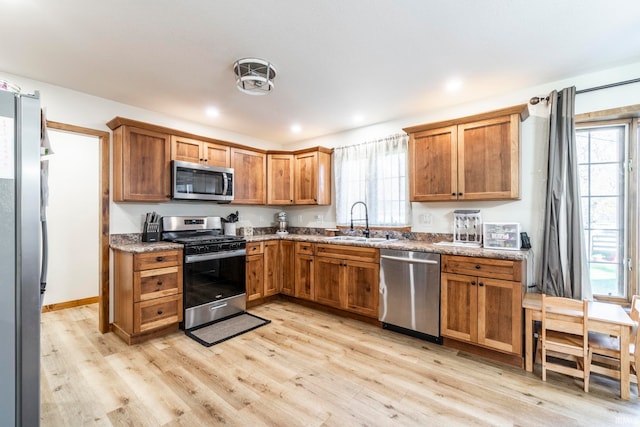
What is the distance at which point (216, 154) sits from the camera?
3.86 meters

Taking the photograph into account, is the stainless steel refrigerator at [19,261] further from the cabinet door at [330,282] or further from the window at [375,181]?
the window at [375,181]

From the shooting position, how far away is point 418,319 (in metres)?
2.88

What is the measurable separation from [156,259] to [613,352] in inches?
156

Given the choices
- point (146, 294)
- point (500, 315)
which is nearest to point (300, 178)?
point (146, 294)

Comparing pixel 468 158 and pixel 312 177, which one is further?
pixel 312 177

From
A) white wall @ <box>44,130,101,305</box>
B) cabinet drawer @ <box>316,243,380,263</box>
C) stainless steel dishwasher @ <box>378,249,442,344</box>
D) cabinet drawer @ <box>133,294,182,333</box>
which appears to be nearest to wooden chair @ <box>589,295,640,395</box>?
stainless steel dishwasher @ <box>378,249,442,344</box>

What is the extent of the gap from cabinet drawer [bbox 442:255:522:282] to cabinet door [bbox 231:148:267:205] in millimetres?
2826

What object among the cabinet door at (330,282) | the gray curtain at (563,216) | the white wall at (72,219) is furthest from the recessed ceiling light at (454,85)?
the white wall at (72,219)

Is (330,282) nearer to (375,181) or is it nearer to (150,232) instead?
(375,181)

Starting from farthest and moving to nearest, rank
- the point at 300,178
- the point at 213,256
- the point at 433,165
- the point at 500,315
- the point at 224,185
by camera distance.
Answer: the point at 300,178 → the point at 224,185 → the point at 213,256 → the point at 433,165 → the point at 500,315

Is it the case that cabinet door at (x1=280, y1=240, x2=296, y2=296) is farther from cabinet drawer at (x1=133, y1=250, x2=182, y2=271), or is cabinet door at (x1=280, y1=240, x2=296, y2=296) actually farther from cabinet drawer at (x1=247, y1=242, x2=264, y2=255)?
cabinet drawer at (x1=133, y1=250, x2=182, y2=271)

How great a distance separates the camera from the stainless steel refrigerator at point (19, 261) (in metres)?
1.15

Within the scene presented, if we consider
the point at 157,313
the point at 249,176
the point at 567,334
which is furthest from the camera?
the point at 249,176

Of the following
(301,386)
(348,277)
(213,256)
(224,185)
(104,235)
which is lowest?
(301,386)
